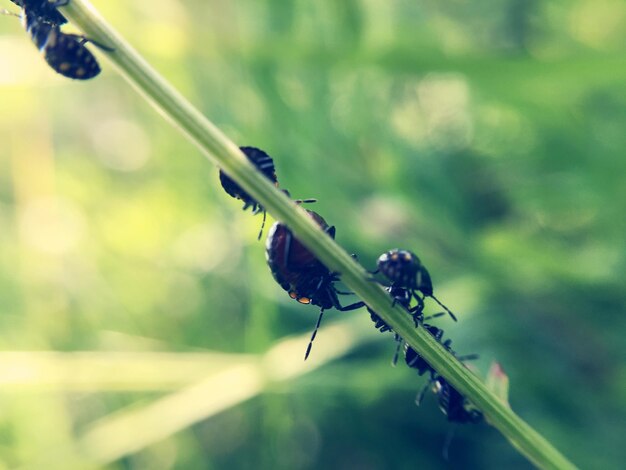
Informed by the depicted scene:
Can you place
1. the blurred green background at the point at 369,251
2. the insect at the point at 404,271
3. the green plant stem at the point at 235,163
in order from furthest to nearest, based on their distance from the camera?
the blurred green background at the point at 369,251 → the insect at the point at 404,271 → the green plant stem at the point at 235,163

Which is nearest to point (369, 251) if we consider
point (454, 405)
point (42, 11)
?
point (454, 405)

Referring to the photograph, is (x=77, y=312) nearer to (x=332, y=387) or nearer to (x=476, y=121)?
(x=332, y=387)

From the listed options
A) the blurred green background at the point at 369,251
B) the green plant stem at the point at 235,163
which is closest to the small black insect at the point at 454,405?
the green plant stem at the point at 235,163

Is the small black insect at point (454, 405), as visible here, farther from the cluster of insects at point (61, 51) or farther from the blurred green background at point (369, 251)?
the blurred green background at point (369, 251)

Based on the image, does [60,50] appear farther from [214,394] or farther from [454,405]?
[214,394]

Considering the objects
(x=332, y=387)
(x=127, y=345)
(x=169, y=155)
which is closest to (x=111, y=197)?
(x=169, y=155)

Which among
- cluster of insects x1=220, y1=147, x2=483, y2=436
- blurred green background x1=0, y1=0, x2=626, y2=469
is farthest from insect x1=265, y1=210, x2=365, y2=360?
blurred green background x1=0, y1=0, x2=626, y2=469

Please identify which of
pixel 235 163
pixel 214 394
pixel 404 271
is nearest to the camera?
pixel 235 163
